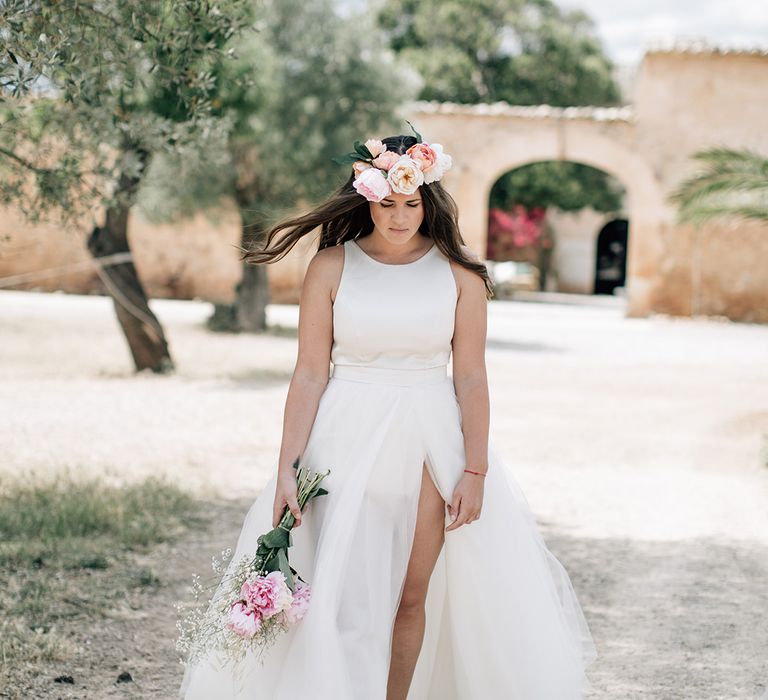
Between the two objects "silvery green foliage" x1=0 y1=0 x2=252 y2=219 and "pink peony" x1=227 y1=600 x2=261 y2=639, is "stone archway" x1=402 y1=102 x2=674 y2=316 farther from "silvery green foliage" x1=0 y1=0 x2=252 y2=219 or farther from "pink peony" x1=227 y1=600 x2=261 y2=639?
"pink peony" x1=227 y1=600 x2=261 y2=639

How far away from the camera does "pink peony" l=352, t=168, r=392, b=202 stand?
264 cm

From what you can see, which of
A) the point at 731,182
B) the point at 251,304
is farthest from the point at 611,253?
the point at 731,182

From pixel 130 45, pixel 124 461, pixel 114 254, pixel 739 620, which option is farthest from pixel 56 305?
pixel 739 620

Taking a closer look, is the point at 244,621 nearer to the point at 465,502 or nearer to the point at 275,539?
the point at 275,539

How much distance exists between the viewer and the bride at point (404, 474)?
2646mm

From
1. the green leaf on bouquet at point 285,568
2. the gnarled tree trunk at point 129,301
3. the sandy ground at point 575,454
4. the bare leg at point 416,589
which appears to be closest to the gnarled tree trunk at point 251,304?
the sandy ground at point 575,454

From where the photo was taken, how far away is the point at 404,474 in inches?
106

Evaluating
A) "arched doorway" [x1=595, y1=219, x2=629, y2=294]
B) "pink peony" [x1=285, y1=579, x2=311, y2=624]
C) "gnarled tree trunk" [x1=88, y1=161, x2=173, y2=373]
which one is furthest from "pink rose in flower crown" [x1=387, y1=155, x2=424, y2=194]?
"arched doorway" [x1=595, y1=219, x2=629, y2=294]

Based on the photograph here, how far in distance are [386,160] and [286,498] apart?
925 millimetres

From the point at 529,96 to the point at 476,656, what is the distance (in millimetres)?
27924

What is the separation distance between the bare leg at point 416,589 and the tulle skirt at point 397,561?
3 centimetres

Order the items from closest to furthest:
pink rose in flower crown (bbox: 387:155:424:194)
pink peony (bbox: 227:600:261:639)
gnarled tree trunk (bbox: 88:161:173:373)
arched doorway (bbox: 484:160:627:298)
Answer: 1. pink peony (bbox: 227:600:261:639)
2. pink rose in flower crown (bbox: 387:155:424:194)
3. gnarled tree trunk (bbox: 88:161:173:373)
4. arched doorway (bbox: 484:160:627:298)

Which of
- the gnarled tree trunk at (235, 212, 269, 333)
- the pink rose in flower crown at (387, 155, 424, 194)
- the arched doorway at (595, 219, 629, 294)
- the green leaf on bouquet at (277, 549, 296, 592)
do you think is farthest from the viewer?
the arched doorway at (595, 219, 629, 294)

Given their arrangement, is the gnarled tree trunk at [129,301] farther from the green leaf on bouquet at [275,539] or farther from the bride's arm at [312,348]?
the green leaf on bouquet at [275,539]
